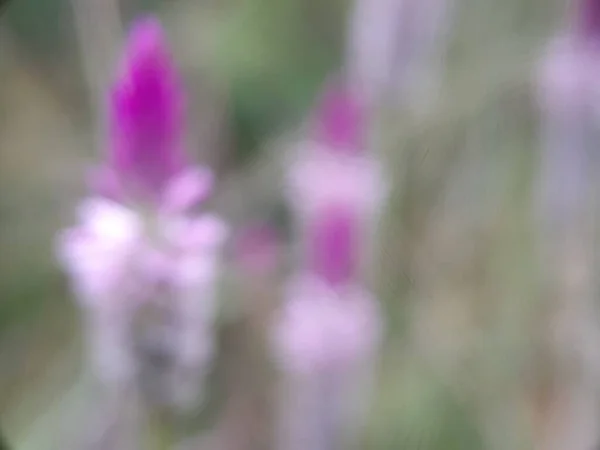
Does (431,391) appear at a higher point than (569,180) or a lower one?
lower

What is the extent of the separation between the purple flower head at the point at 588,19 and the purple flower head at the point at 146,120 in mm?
155

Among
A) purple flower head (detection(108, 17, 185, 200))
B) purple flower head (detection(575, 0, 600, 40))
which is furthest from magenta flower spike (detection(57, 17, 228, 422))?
purple flower head (detection(575, 0, 600, 40))

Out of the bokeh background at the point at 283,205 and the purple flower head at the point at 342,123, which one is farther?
the bokeh background at the point at 283,205

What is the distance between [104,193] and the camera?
33 cm

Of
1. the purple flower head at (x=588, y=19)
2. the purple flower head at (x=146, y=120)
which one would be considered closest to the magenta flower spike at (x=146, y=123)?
the purple flower head at (x=146, y=120)

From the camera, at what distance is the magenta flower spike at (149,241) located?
0.30m

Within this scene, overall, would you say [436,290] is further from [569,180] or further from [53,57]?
[53,57]

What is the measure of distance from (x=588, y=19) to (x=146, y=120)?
172 millimetres

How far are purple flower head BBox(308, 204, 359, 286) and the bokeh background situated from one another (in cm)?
9

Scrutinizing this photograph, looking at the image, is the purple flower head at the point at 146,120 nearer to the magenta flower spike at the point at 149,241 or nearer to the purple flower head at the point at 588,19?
the magenta flower spike at the point at 149,241

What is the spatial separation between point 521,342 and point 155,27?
10.4 inches

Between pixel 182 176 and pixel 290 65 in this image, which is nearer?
pixel 182 176

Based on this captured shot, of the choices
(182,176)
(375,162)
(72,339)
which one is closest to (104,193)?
(182,176)

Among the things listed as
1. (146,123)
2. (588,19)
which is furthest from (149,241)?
(588,19)
